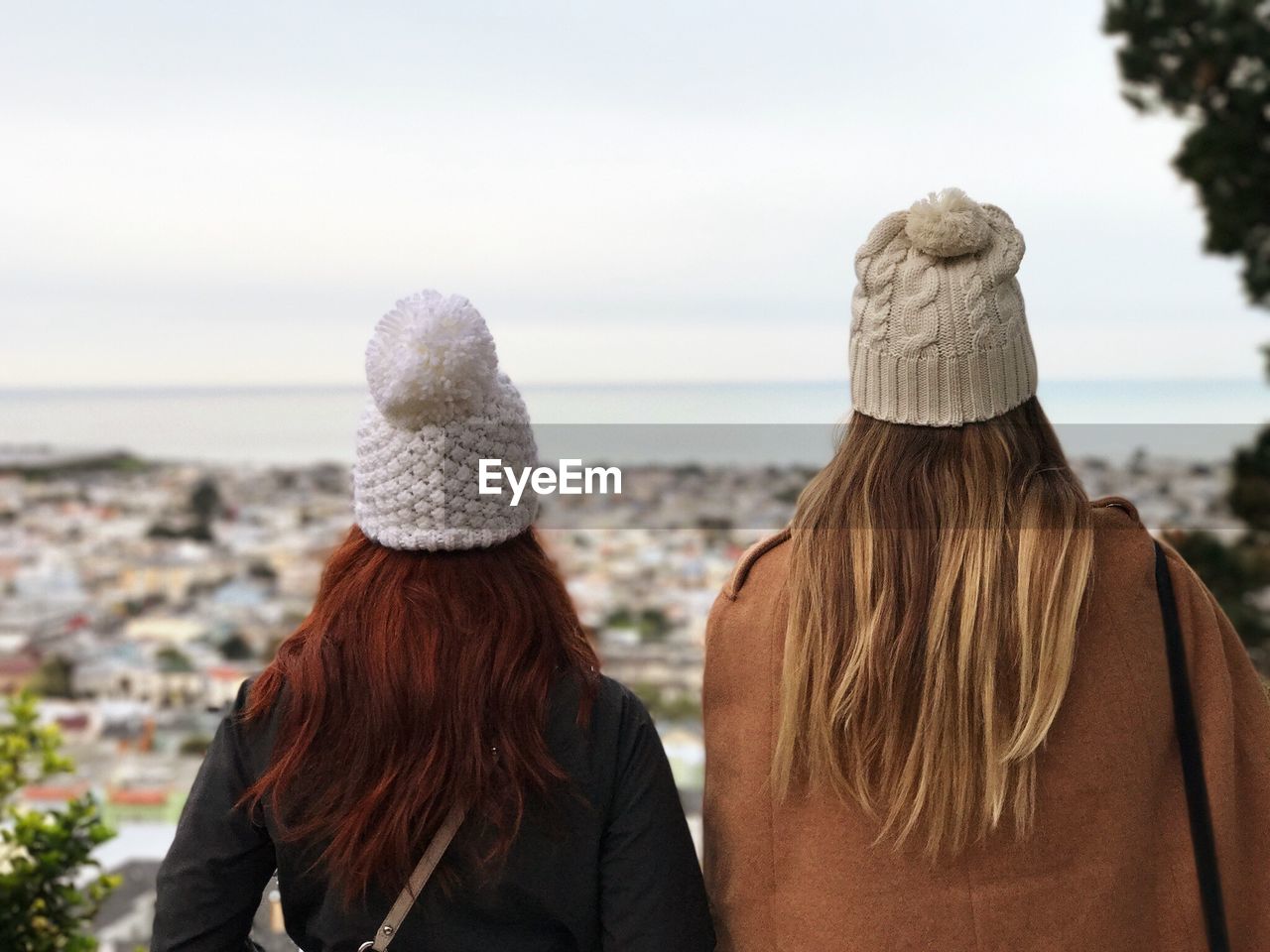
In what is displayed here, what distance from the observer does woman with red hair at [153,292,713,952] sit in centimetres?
119

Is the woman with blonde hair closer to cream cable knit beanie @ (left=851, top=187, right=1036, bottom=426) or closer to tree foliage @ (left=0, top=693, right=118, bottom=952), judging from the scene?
cream cable knit beanie @ (left=851, top=187, right=1036, bottom=426)

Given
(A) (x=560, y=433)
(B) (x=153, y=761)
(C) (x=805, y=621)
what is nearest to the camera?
(C) (x=805, y=621)

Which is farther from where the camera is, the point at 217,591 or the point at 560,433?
the point at 217,591

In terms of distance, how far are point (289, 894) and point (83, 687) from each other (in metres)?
2.19

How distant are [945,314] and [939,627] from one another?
345 millimetres

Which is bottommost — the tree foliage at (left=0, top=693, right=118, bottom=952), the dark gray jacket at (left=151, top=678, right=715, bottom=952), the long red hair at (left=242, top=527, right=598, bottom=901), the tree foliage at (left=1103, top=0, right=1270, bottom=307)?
the tree foliage at (left=0, top=693, right=118, bottom=952)

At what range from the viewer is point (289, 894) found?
49.5 inches

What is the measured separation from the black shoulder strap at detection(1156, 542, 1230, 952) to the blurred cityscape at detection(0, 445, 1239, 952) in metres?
1.13

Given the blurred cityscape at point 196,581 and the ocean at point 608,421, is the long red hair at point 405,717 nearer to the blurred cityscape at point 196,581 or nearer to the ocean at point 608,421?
the ocean at point 608,421

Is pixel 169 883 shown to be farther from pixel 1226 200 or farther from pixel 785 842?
pixel 1226 200

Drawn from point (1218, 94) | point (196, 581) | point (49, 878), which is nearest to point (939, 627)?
point (49, 878)

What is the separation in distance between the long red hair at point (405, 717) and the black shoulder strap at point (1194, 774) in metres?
0.65

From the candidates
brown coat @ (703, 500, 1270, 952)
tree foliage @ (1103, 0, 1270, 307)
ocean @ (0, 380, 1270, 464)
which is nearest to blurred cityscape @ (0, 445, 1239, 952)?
ocean @ (0, 380, 1270, 464)

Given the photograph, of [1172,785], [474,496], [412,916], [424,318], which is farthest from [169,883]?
[1172,785]
